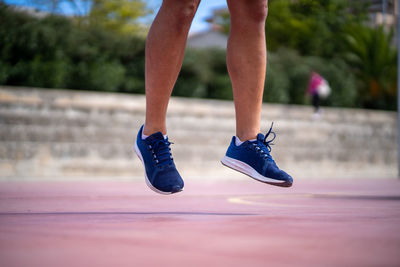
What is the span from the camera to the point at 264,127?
1297 cm

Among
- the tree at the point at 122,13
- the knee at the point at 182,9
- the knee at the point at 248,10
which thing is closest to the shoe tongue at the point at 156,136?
the knee at the point at 182,9

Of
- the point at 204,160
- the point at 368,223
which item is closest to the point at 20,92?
the point at 204,160

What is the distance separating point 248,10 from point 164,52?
45cm

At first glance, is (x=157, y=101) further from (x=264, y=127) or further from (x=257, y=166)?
(x=264, y=127)

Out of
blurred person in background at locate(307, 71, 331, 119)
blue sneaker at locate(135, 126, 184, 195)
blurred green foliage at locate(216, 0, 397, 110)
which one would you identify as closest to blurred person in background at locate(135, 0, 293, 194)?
blue sneaker at locate(135, 126, 184, 195)

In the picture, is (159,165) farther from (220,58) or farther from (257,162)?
(220,58)

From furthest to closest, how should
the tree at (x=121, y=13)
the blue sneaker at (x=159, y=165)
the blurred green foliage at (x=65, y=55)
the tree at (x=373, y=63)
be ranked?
the tree at (x=121, y=13), the tree at (x=373, y=63), the blurred green foliage at (x=65, y=55), the blue sneaker at (x=159, y=165)

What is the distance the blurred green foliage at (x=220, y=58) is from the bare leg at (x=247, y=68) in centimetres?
350

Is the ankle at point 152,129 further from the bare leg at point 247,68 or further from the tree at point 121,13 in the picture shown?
the tree at point 121,13

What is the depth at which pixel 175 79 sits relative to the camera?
2742mm

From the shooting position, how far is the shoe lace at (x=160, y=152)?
2592 mm

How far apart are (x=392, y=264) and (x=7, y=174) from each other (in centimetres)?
Result: 924

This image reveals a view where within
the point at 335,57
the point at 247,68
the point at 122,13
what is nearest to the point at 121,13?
the point at 122,13

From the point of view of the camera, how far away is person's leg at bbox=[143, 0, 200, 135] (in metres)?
2.65
